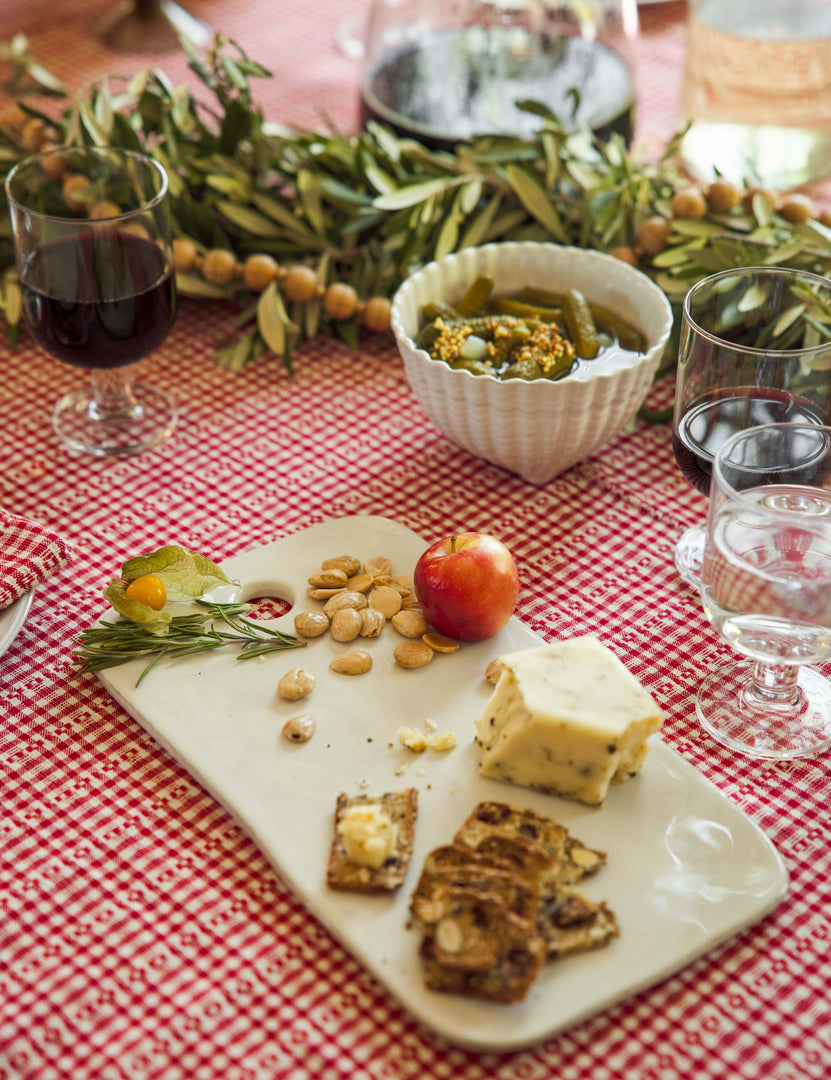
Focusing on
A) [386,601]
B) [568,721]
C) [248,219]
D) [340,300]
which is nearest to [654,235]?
[340,300]

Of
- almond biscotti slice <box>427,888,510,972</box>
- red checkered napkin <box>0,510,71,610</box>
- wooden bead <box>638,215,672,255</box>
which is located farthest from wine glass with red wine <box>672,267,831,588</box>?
red checkered napkin <box>0,510,71,610</box>

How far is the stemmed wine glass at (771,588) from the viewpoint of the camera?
884mm

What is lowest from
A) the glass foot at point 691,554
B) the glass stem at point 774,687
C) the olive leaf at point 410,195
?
the glass foot at point 691,554

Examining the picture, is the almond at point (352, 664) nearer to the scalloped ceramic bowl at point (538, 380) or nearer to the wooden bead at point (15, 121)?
the scalloped ceramic bowl at point (538, 380)

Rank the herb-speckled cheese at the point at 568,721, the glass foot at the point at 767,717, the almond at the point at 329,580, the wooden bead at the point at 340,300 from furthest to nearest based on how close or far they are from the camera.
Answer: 1. the wooden bead at the point at 340,300
2. the almond at the point at 329,580
3. the glass foot at the point at 767,717
4. the herb-speckled cheese at the point at 568,721

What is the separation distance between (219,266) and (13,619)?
58 centimetres

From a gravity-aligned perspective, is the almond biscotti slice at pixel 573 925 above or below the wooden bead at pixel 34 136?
below

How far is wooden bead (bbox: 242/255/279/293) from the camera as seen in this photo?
4.76ft

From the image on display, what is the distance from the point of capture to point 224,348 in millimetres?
1511

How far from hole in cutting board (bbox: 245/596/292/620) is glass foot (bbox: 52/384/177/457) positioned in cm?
31

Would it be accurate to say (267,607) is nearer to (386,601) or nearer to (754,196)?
(386,601)

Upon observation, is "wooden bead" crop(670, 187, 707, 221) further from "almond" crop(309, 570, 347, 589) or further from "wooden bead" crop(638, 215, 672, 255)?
"almond" crop(309, 570, 347, 589)

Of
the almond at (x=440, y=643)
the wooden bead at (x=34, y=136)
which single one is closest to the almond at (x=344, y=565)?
the almond at (x=440, y=643)

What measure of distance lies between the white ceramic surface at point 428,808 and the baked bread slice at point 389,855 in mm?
11
